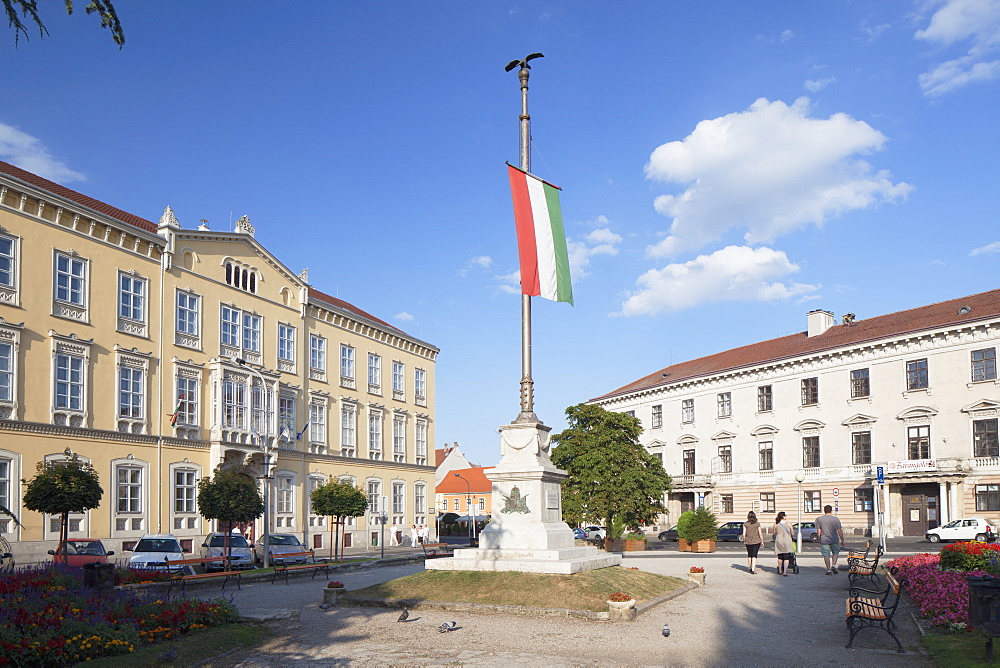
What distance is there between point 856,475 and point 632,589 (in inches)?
1581

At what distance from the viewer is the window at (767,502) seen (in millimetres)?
58062

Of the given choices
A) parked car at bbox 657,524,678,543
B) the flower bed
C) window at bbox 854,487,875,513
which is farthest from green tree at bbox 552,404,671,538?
the flower bed

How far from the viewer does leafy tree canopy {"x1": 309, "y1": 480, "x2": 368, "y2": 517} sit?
39031 millimetres

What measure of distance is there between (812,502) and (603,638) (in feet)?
152

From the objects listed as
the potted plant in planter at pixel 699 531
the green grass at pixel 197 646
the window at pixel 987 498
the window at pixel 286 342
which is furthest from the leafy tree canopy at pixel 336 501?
the window at pixel 987 498

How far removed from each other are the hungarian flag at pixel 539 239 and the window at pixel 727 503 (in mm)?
44651

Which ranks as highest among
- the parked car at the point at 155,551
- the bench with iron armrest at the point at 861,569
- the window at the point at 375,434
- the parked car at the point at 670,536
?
the window at the point at 375,434

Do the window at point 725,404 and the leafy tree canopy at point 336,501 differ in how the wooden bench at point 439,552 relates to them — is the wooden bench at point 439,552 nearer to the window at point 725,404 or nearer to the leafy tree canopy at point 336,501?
the leafy tree canopy at point 336,501

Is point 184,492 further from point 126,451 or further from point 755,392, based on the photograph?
point 755,392

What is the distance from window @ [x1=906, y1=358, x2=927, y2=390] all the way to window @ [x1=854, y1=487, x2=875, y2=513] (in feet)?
21.6

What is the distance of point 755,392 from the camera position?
197 feet

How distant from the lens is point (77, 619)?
1120 cm

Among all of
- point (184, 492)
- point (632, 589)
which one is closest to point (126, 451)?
point (184, 492)

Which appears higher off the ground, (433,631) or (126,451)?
(126,451)
